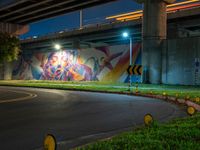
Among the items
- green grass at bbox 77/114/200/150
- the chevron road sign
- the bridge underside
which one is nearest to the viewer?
green grass at bbox 77/114/200/150

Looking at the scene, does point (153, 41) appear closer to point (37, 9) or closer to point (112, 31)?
point (112, 31)

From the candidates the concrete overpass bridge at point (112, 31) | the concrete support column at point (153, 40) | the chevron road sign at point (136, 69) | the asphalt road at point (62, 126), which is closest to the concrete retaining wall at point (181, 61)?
the concrete support column at point (153, 40)

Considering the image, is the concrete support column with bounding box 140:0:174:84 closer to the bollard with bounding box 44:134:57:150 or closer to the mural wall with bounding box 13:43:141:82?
the mural wall with bounding box 13:43:141:82

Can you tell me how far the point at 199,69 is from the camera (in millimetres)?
36594

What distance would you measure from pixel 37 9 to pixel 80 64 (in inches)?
480

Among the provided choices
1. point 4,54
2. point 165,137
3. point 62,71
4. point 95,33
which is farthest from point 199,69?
point 165,137

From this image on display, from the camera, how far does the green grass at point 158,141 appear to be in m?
6.02

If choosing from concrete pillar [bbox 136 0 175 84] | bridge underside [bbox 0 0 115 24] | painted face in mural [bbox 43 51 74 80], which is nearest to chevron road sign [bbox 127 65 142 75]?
concrete pillar [bbox 136 0 175 84]

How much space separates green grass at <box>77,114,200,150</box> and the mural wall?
37.7 meters

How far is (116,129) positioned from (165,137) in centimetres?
282

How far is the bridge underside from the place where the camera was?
52875mm

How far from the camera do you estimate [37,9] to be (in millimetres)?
58250

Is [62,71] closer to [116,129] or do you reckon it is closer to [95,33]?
[95,33]

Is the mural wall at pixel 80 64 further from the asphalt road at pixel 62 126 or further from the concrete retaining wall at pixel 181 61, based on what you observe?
the asphalt road at pixel 62 126
